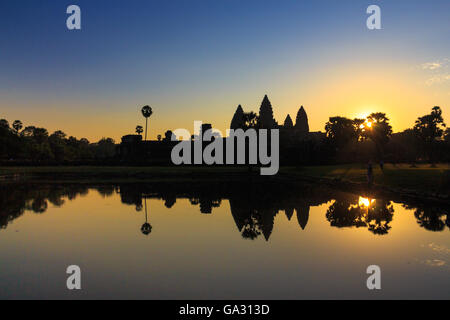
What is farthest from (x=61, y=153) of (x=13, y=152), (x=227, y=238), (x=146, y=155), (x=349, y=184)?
(x=227, y=238)

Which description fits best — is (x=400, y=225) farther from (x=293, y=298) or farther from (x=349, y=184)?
(x=349, y=184)

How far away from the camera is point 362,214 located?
14.9 meters

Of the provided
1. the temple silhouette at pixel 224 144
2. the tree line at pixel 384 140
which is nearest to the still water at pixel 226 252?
the temple silhouette at pixel 224 144

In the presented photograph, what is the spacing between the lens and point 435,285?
661 centimetres

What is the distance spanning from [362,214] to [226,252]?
8032mm

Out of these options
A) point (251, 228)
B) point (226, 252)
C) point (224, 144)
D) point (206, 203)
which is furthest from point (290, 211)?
point (224, 144)

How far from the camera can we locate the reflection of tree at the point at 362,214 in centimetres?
1255

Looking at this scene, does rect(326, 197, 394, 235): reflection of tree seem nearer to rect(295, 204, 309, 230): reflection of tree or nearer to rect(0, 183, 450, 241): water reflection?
rect(0, 183, 450, 241): water reflection

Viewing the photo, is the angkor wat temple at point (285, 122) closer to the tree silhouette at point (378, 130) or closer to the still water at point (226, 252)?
the tree silhouette at point (378, 130)

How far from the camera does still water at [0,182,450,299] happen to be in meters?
6.48

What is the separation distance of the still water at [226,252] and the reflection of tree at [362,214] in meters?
0.04

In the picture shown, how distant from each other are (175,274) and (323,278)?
2.88 meters

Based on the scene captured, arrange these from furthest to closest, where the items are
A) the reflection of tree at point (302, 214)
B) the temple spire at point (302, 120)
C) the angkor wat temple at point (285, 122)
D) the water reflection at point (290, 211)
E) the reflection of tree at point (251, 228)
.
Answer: the temple spire at point (302, 120) < the angkor wat temple at point (285, 122) < the reflection of tree at point (302, 214) < the water reflection at point (290, 211) < the reflection of tree at point (251, 228)

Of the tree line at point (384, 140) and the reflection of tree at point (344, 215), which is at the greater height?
the tree line at point (384, 140)
